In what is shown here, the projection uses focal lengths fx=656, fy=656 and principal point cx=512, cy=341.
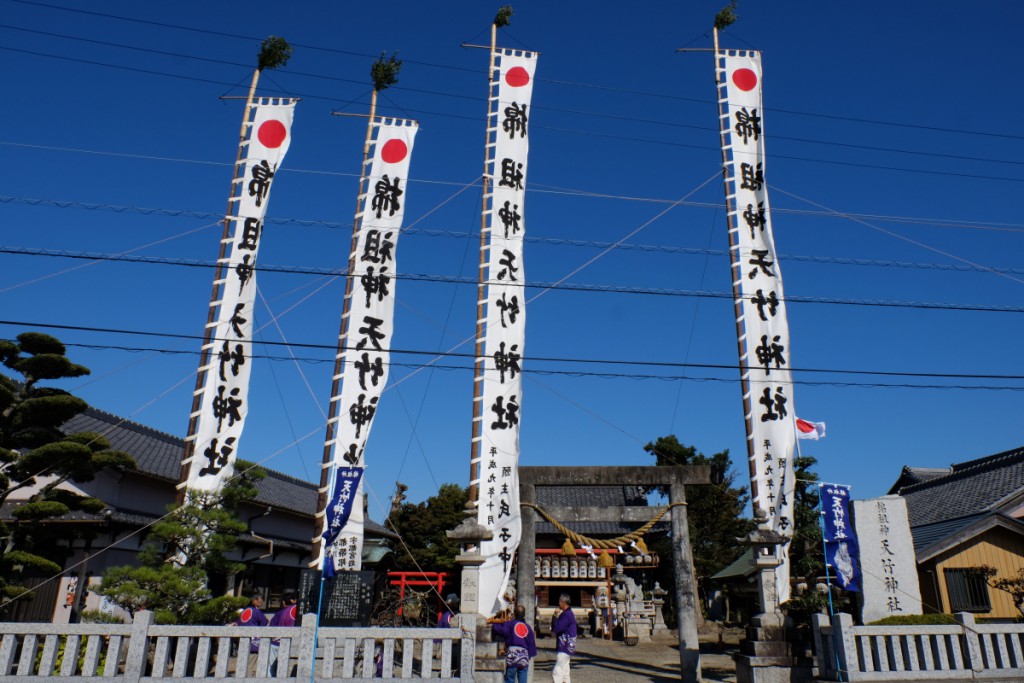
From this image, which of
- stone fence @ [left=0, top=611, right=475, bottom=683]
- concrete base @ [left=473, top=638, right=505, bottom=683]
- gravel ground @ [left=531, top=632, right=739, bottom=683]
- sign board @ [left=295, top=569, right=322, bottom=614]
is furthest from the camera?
gravel ground @ [left=531, top=632, right=739, bottom=683]

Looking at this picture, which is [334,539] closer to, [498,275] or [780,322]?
[498,275]

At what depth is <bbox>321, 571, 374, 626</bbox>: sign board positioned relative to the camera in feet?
52.6

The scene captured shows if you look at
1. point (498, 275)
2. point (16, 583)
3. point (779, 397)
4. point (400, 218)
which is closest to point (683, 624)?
point (779, 397)

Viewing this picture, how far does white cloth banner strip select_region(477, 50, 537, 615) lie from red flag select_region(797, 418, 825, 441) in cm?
683

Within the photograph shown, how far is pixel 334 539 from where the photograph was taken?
1343 centimetres

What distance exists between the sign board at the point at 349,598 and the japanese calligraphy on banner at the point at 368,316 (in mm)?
2347

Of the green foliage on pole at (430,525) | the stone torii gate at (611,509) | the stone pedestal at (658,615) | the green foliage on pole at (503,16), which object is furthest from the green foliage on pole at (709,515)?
the green foliage on pole at (503,16)

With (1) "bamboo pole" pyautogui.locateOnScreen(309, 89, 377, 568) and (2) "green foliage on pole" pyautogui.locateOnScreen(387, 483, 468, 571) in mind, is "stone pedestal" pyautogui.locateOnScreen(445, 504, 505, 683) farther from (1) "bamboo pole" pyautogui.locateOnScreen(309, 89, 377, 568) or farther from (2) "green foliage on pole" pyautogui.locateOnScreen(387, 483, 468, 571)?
(2) "green foliage on pole" pyautogui.locateOnScreen(387, 483, 468, 571)

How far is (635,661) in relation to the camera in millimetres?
19375

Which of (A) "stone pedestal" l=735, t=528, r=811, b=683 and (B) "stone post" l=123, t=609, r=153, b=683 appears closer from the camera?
(B) "stone post" l=123, t=609, r=153, b=683

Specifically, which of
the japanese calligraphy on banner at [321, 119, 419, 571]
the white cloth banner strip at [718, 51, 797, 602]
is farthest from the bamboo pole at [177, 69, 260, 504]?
the white cloth banner strip at [718, 51, 797, 602]

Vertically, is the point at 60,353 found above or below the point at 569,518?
above

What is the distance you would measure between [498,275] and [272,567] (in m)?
15.8

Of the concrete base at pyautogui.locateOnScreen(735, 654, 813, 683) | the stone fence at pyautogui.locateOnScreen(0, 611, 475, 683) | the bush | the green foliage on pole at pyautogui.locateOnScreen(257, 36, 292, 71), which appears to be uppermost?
the green foliage on pole at pyautogui.locateOnScreen(257, 36, 292, 71)
